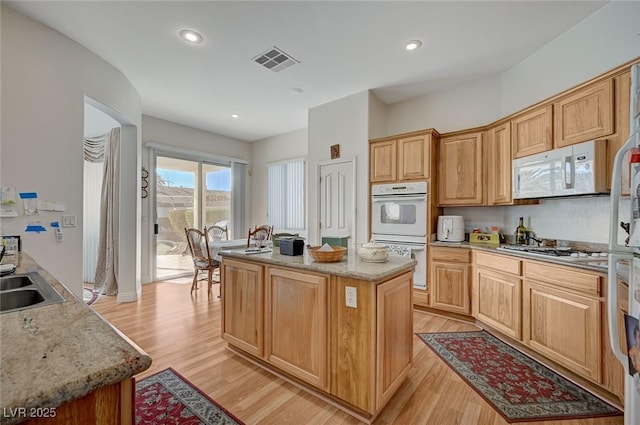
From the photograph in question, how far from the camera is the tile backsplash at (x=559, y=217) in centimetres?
234

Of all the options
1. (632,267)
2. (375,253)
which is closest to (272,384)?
(375,253)

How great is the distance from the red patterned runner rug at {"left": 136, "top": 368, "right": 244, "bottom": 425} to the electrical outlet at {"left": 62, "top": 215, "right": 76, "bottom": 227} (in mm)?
1776

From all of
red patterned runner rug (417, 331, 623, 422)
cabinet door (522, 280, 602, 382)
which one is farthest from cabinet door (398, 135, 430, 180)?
red patterned runner rug (417, 331, 623, 422)

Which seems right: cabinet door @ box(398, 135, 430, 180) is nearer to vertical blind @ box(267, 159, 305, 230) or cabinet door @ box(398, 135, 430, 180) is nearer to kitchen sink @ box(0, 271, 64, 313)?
vertical blind @ box(267, 159, 305, 230)

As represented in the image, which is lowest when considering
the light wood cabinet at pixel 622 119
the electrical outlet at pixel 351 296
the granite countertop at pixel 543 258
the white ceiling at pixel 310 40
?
the electrical outlet at pixel 351 296

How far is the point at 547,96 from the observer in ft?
9.12

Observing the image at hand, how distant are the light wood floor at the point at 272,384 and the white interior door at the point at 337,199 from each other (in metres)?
1.63

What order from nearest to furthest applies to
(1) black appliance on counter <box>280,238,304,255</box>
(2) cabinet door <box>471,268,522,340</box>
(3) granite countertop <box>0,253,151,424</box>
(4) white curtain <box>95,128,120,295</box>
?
(3) granite countertop <box>0,253,151,424</box> → (1) black appliance on counter <box>280,238,304,255</box> → (2) cabinet door <box>471,268,522,340</box> → (4) white curtain <box>95,128,120,295</box>

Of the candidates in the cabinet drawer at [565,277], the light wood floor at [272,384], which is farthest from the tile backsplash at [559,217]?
the light wood floor at [272,384]

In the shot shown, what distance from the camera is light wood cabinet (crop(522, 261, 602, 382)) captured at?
1.84m

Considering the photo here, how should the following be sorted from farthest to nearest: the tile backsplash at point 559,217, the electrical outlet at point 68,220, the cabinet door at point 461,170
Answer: the cabinet door at point 461,170 < the electrical outlet at point 68,220 < the tile backsplash at point 559,217

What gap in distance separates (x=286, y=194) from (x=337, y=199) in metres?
1.95

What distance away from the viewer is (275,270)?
2023mm

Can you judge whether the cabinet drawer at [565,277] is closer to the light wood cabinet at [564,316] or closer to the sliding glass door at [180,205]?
the light wood cabinet at [564,316]
